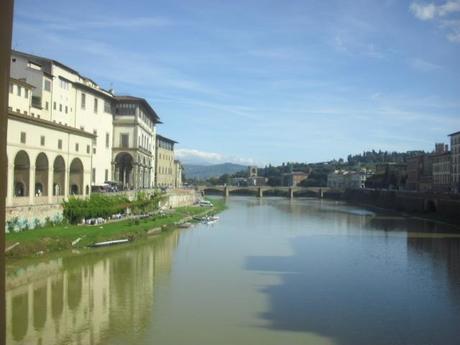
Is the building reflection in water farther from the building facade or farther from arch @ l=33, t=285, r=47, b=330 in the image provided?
the building facade

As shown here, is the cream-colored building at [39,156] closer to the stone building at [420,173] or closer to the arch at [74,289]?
the arch at [74,289]

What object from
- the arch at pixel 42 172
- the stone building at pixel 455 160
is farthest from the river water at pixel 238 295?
the stone building at pixel 455 160

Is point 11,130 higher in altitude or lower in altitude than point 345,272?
higher

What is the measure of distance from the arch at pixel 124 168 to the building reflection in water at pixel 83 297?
1066 inches

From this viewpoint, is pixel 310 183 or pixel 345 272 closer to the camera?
pixel 345 272

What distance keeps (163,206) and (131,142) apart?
31.2 feet

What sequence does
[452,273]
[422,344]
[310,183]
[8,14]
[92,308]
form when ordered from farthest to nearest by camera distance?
[310,183], [452,273], [92,308], [422,344], [8,14]

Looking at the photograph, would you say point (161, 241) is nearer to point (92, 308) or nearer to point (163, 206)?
point (92, 308)

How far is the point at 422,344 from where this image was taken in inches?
579

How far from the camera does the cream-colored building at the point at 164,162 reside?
8350 centimetres

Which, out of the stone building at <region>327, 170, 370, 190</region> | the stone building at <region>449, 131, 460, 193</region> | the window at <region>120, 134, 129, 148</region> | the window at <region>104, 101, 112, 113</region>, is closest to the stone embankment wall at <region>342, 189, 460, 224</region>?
the stone building at <region>449, 131, 460, 193</region>

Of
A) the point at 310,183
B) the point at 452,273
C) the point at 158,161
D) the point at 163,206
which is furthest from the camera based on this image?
the point at 310,183

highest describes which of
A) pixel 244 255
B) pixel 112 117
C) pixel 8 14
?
pixel 112 117

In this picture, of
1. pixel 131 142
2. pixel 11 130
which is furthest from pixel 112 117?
pixel 11 130
